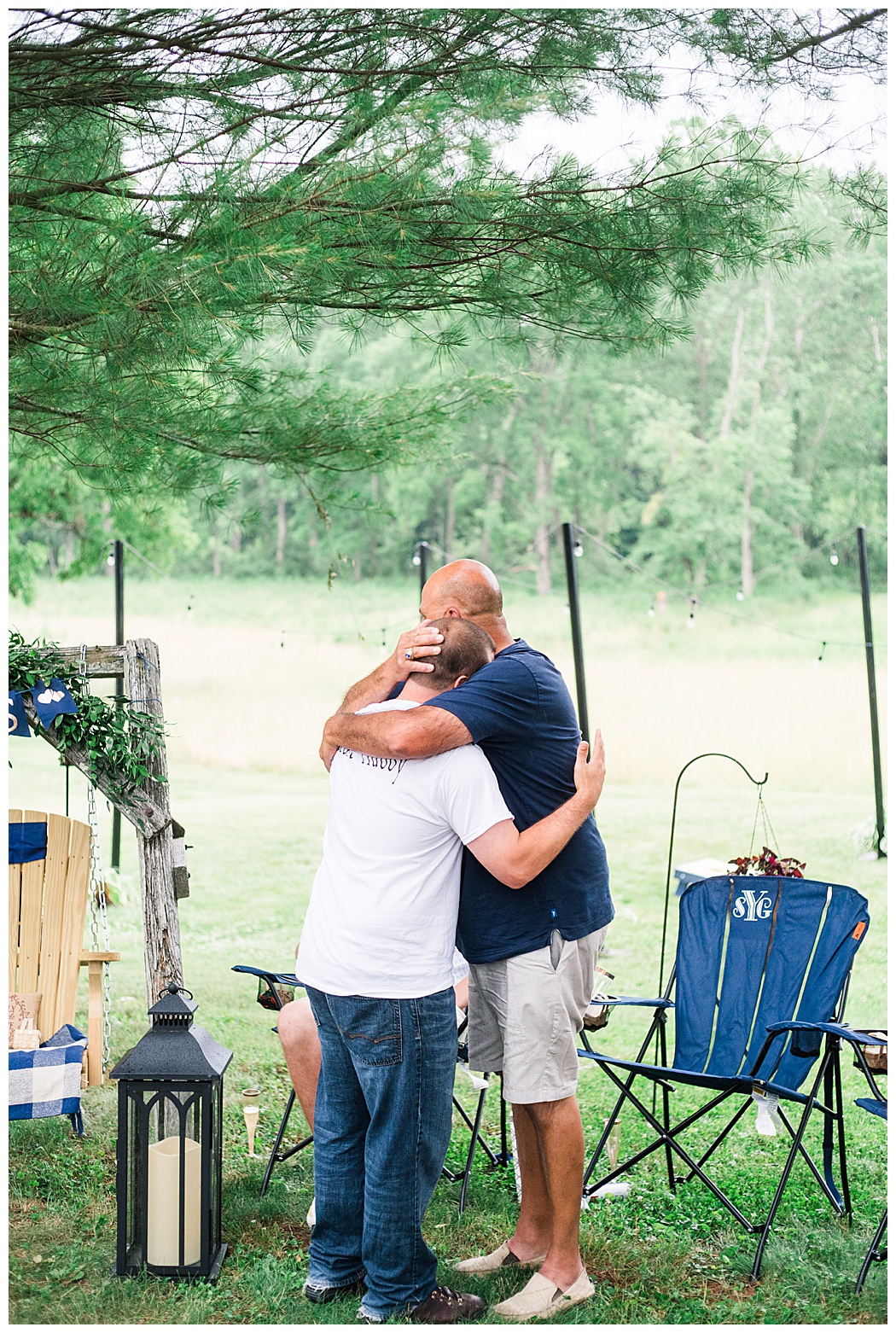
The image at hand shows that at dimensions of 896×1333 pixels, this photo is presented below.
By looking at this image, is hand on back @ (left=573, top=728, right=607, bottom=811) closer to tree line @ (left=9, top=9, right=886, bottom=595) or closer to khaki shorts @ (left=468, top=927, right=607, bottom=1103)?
khaki shorts @ (left=468, top=927, right=607, bottom=1103)

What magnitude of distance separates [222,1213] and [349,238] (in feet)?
7.69

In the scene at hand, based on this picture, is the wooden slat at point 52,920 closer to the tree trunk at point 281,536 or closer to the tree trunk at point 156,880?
the tree trunk at point 156,880

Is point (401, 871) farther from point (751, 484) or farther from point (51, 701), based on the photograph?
point (751, 484)

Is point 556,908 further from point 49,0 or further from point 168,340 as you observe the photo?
point 49,0

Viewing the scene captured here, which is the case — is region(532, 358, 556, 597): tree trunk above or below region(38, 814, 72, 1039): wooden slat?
above

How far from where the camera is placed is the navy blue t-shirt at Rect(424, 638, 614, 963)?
241 centimetres

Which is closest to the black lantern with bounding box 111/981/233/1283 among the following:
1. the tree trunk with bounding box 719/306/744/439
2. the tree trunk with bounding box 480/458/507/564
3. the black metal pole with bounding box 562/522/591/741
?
the black metal pole with bounding box 562/522/591/741

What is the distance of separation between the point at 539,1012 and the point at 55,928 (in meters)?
1.95

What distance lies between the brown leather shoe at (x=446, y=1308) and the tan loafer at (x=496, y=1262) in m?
0.18

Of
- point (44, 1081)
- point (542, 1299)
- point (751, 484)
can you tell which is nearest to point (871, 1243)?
point (542, 1299)

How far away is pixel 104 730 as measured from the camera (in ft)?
10.1

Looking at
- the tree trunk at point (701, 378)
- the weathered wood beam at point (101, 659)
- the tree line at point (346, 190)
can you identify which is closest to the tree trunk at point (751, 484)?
the tree trunk at point (701, 378)

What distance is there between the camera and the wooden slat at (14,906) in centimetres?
368

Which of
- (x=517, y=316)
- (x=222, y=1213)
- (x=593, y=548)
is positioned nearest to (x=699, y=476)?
(x=593, y=548)
